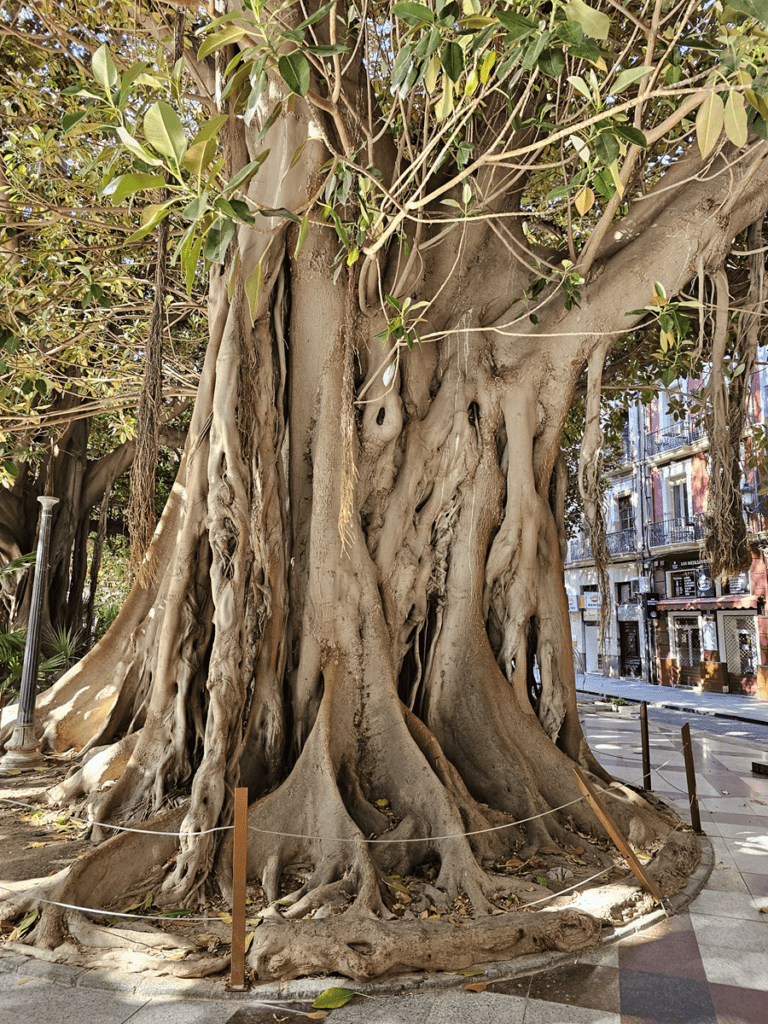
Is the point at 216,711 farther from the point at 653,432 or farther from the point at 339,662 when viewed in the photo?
the point at 653,432

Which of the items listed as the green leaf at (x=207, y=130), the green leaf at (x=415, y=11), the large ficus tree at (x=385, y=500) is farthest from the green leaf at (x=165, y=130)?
the large ficus tree at (x=385, y=500)

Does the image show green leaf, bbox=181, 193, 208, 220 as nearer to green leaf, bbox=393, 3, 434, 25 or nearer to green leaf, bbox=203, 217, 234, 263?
green leaf, bbox=203, 217, 234, 263

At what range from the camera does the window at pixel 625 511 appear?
74.2 ft

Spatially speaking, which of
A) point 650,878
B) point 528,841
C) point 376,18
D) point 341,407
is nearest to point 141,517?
point 341,407

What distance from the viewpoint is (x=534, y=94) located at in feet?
17.2

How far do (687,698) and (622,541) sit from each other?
7324 mm

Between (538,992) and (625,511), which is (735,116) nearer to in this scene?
(538,992)

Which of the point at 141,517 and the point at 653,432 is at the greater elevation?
the point at 653,432

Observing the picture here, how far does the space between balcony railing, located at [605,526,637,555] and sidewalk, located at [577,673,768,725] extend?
13.4 ft

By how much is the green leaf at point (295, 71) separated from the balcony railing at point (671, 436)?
61.1 ft

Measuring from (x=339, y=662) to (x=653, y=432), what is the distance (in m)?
18.8

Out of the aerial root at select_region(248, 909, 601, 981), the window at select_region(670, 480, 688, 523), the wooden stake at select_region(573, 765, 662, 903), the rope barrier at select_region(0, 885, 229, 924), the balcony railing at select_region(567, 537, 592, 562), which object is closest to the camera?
the aerial root at select_region(248, 909, 601, 981)

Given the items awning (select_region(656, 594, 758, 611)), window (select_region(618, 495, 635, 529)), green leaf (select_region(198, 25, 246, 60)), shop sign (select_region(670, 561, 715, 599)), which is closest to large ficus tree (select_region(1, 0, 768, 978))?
green leaf (select_region(198, 25, 246, 60))

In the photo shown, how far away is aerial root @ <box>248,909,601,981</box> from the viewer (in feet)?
8.56
